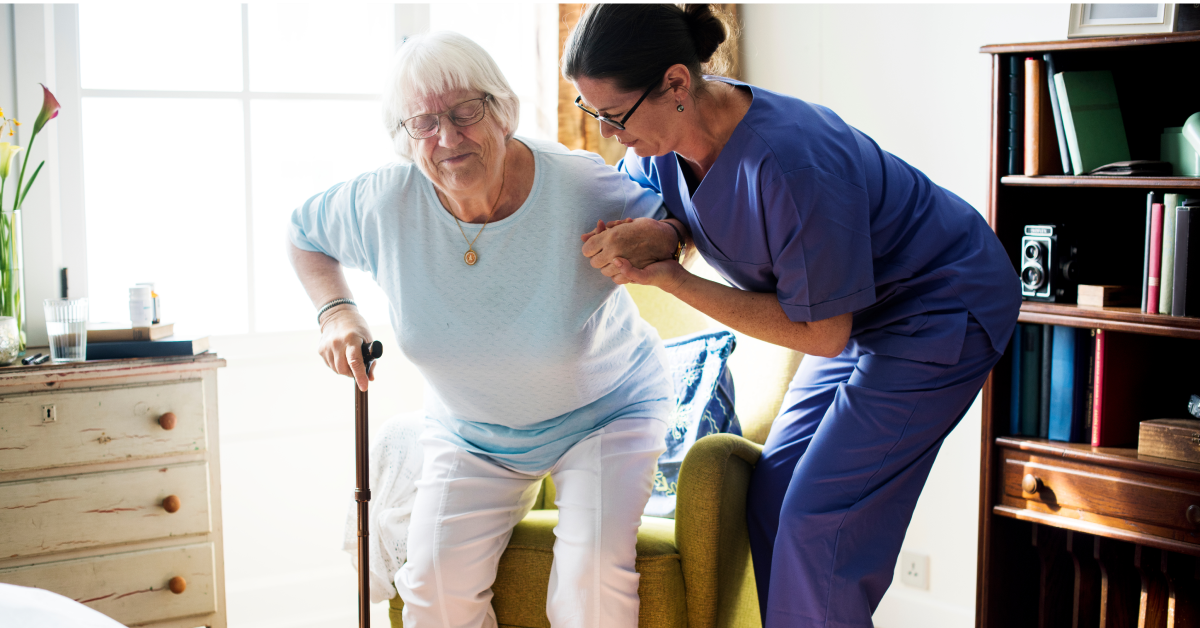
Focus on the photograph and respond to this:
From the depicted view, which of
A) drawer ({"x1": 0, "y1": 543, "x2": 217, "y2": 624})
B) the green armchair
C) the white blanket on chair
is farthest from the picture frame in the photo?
drawer ({"x1": 0, "y1": 543, "x2": 217, "y2": 624})

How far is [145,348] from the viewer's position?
1892 millimetres

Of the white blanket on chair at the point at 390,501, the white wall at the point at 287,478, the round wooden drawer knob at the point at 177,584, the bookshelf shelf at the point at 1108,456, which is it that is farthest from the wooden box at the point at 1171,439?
the round wooden drawer knob at the point at 177,584

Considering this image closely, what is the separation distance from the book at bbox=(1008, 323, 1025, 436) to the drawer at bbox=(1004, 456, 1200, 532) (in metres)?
0.07

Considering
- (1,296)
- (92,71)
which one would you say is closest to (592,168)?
(1,296)

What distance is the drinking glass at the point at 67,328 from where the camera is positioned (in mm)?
1815

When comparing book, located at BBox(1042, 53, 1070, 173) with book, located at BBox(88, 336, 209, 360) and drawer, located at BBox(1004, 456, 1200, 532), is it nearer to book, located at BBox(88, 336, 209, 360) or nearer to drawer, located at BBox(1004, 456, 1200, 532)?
drawer, located at BBox(1004, 456, 1200, 532)

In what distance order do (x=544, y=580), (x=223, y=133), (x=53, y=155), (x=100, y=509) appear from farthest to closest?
1. (x=223, y=133)
2. (x=53, y=155)
3. (x=100, y=509)
4. (x=544, y=580)

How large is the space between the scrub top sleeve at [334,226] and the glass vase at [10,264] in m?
0.69

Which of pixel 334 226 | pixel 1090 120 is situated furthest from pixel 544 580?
pixel 1090 120

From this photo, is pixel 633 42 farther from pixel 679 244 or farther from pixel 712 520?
pixel 712 520

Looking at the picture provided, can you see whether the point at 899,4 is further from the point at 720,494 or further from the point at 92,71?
the point at 92,71

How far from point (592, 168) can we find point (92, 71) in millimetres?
1588

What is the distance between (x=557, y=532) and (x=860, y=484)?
0.55 m

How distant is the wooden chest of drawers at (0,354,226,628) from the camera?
5.78 ft
